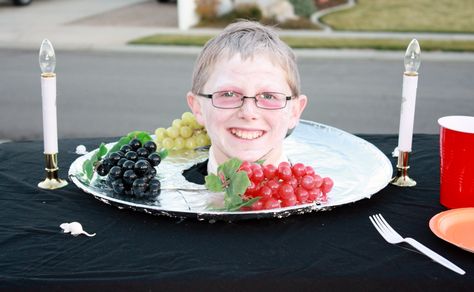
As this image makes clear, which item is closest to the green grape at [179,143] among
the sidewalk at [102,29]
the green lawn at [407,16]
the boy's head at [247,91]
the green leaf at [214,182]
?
the boy's head at [247,91]

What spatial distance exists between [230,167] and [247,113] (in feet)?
0.88

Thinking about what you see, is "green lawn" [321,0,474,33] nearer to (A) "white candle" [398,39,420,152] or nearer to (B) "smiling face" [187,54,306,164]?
(A) "white candle" [398,39,420,152]

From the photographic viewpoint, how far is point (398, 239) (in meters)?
1.93

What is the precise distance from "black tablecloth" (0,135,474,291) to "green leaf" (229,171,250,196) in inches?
3.9

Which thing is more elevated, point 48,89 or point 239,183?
point 48,89

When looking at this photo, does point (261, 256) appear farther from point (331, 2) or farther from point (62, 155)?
point (331, 2)

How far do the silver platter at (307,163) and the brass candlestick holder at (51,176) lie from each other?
6cm

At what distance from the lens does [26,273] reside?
5.71 ft

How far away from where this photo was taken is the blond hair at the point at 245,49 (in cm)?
231

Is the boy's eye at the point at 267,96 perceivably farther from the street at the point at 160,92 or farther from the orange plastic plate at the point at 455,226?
the street at the point at 160,92

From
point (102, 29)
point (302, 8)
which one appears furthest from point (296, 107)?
point (302, 8)

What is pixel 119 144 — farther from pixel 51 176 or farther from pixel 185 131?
pixel 185 131

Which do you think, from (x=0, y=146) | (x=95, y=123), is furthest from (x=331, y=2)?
(x=0, y=146)

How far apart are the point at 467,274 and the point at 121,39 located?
11797mm
